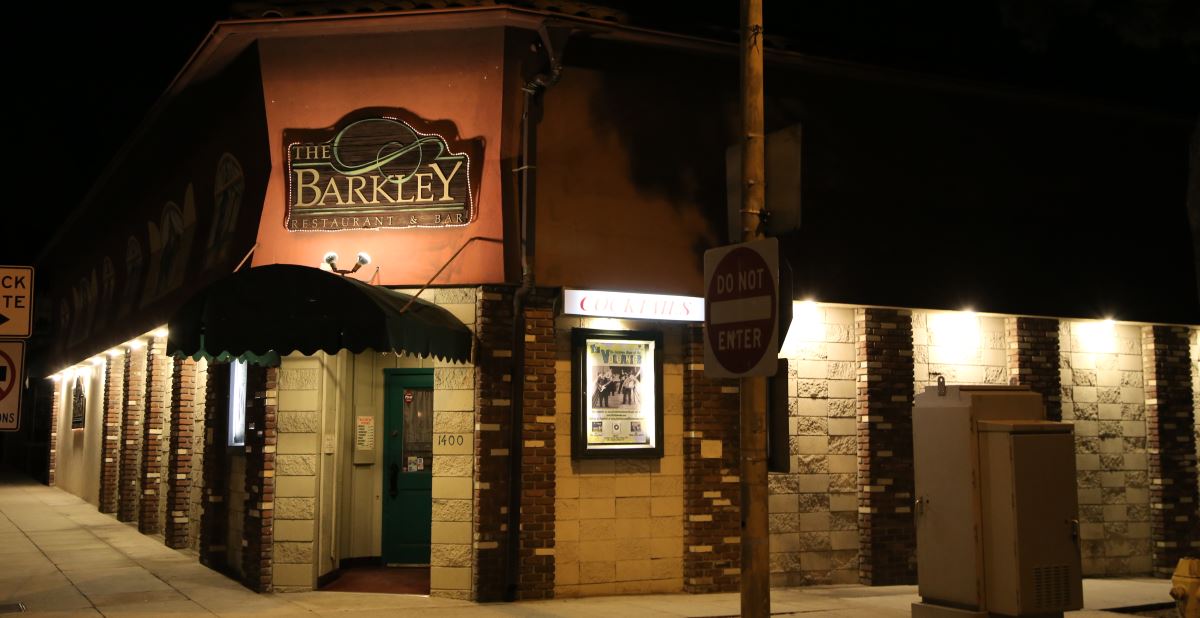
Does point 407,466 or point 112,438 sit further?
point 112,438

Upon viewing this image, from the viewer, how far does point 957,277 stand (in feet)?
46.6

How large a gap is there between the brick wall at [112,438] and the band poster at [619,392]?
1427cm

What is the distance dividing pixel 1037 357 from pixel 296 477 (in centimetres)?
978

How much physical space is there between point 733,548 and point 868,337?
3.23 meters

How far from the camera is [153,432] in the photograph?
1919 centimetres

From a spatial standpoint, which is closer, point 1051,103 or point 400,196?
point 400,196

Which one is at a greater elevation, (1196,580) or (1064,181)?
(1064,181)

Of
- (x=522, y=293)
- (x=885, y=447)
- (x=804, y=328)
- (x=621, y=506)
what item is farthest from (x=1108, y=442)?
(x=522, y=293)

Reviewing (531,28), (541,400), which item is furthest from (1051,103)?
(541,400)

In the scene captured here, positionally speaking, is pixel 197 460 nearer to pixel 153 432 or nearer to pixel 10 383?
pixel 153 432

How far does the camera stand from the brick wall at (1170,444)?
15.3 m

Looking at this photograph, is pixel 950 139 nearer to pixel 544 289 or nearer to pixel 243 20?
pixel 544 289

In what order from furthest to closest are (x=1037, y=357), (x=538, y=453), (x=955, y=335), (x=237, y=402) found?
(x=1037, y=357)
(x=955, y=335)
(x=237, y=402)
(x=538, y=453)

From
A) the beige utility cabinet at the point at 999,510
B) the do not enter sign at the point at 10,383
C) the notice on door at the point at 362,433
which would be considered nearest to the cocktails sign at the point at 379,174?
the notice on door at the point at 362,433
